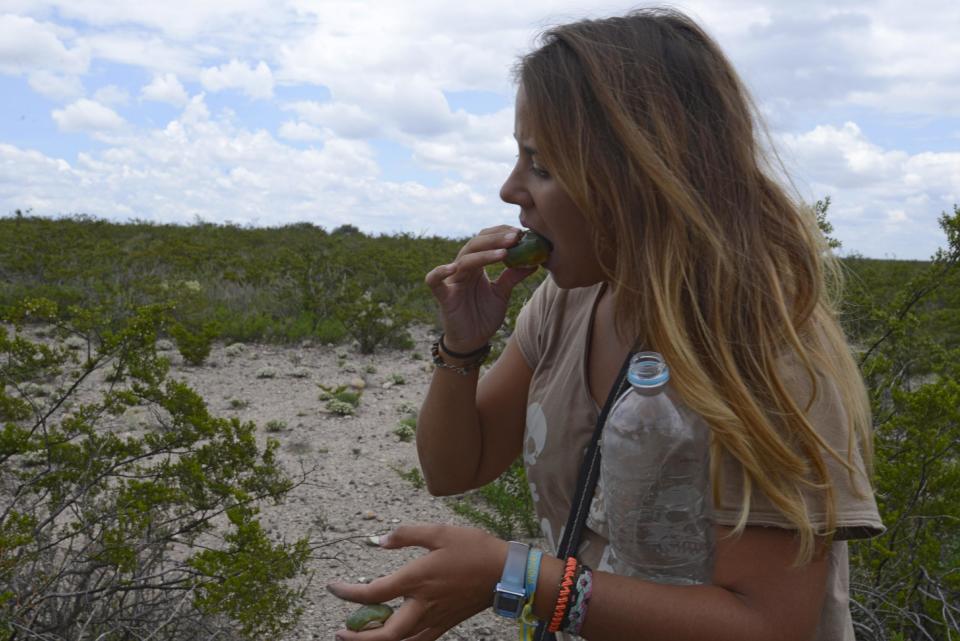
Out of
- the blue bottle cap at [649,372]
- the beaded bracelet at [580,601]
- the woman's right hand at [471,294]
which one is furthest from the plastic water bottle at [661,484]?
the woman's right hand at [471,294]

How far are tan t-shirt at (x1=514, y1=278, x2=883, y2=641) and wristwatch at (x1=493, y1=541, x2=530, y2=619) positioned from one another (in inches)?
9.6

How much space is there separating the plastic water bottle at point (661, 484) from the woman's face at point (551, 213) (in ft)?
0.87

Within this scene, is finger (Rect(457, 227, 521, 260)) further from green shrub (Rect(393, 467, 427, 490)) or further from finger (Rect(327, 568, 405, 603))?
green shrub (Rect(393, 467, 427, 490))

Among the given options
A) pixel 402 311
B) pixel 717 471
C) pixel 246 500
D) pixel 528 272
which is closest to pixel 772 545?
pixel 717 471

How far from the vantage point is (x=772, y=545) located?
4.27ft

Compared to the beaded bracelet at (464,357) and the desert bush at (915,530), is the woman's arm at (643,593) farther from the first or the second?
the desert bush at (915,530)

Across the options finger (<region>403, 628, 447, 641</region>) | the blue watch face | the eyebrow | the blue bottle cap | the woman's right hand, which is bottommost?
finger (<region>403, 628, 447, 641</region>)

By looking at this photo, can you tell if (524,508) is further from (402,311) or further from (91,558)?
(402,311)

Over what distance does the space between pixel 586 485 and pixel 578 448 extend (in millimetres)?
117

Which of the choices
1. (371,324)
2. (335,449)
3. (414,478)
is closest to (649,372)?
(414,478)

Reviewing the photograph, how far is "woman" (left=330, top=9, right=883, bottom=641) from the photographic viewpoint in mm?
1300

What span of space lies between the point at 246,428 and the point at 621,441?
215 centimetres

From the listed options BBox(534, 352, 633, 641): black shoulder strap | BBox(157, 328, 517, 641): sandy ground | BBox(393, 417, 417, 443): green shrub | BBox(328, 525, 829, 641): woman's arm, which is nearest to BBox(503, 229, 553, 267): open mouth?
BBox(534, 352, 633, 641): black shoulder strap

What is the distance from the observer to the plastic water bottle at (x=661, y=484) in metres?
1.36
